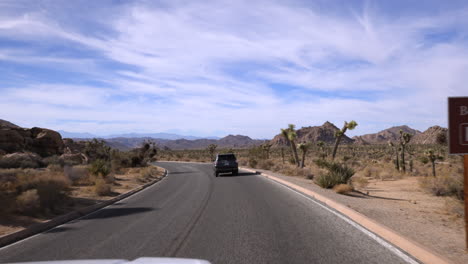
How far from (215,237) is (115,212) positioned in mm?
5906

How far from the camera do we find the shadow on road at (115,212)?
12422 millimetres

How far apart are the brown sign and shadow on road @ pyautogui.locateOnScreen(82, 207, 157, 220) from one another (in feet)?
30.4

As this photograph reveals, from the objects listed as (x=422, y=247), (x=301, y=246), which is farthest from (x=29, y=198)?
(x=422, y=247)

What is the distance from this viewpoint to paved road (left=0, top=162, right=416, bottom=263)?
23.2 feet

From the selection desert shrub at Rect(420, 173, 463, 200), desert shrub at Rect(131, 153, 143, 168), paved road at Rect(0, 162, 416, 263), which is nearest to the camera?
paved road at Rect(0, 162, 416, 263)

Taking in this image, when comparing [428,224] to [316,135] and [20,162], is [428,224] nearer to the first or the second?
[20,162]

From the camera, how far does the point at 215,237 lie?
8531 mm

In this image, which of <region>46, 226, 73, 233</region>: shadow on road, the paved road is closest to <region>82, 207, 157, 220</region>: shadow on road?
the paved road

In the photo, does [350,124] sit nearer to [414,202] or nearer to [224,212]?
[414,202]

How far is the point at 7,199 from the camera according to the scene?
12242 millimetres

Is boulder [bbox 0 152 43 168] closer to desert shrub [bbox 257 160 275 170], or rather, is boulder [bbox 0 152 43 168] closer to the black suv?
the black suv

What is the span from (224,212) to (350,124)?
24533mm

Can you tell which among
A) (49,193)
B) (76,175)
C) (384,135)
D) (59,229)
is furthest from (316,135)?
(59,229)

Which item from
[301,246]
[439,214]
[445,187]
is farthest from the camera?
[445,187]
